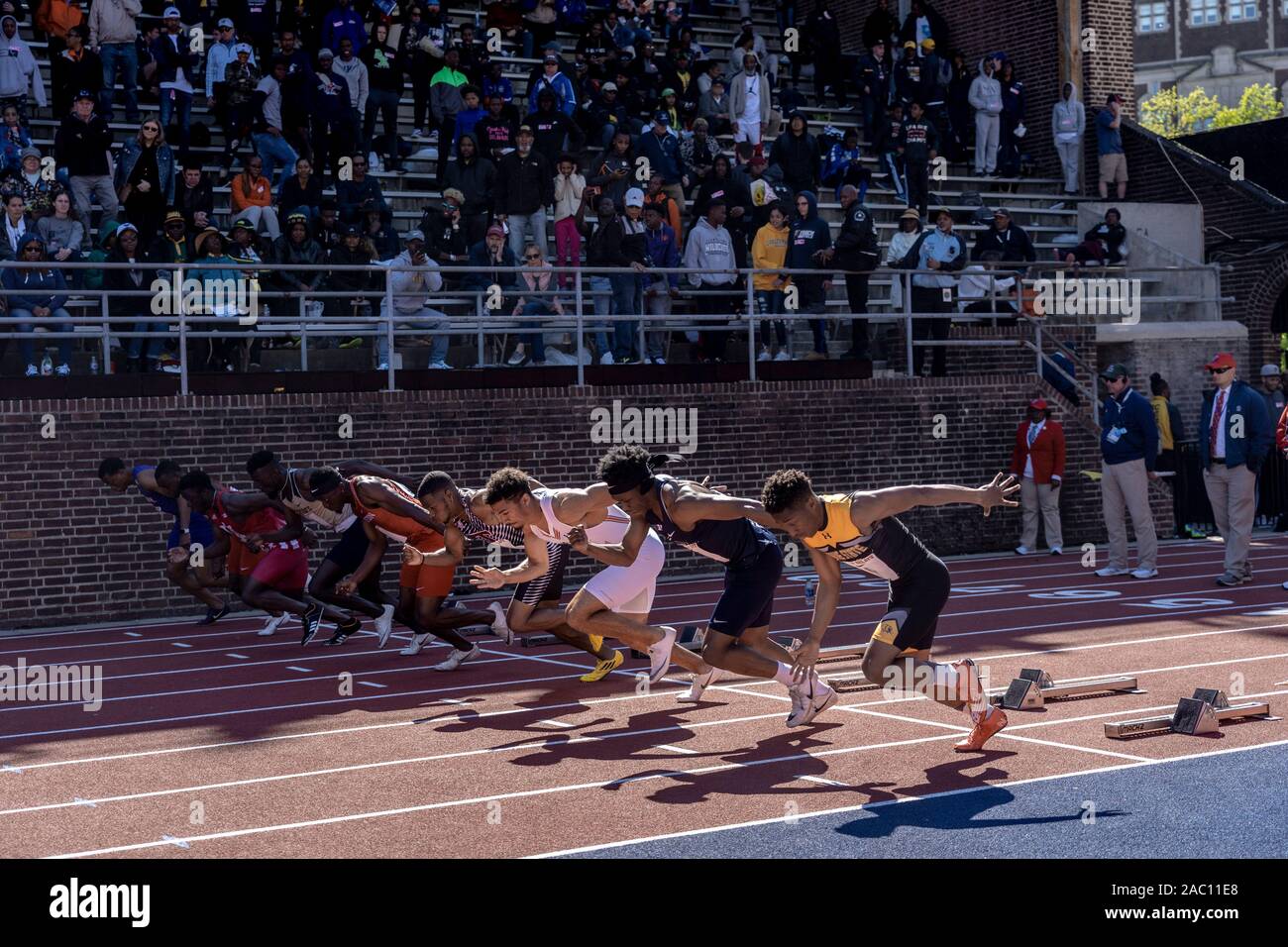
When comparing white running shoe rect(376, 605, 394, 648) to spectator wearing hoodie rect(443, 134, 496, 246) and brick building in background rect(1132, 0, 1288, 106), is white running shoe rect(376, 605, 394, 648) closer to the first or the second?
spectator wearing hoodie rect(443, 134, 496, 246)

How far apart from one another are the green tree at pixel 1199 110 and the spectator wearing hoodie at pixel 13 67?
69.9 meters

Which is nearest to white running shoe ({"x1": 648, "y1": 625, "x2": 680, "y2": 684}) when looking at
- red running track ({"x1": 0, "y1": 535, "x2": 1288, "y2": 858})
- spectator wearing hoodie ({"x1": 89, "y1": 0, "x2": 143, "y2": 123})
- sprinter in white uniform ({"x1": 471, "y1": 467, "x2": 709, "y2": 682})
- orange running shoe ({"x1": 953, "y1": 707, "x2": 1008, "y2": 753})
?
sprinter in white uniform ({"x1": 471, "y1": 467, "x2": 709, "y2": 682})

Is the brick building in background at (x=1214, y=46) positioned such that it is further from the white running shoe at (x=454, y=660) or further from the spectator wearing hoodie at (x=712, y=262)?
the white running shoe at (x=454, y=660)

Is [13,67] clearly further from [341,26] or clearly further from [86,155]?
[341,26]

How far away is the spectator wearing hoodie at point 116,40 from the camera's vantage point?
21.3 m

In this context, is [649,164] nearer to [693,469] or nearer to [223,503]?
[693,469]

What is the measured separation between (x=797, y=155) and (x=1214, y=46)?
73087 mm

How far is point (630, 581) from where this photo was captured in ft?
37.3

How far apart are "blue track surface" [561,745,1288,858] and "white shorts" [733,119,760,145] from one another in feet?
57.1

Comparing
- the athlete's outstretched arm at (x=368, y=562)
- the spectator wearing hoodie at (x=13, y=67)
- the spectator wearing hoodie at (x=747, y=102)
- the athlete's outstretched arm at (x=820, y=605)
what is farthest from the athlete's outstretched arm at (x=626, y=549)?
the spectator wearing hoodie at (x=747, y=102)

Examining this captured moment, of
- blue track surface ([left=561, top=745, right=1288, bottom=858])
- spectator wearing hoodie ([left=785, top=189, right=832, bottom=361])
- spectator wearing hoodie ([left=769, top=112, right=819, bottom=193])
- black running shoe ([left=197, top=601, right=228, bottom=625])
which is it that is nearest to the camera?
blue track surface ([left=561, top=745, right=1288, bottom=858])

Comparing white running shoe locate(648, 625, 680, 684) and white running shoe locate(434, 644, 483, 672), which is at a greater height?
white running shoe locate(648, 625, 680, 684)

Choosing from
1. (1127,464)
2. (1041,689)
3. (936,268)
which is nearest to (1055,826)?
(1041,689)

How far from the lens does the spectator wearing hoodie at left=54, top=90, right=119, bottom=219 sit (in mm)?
18891
